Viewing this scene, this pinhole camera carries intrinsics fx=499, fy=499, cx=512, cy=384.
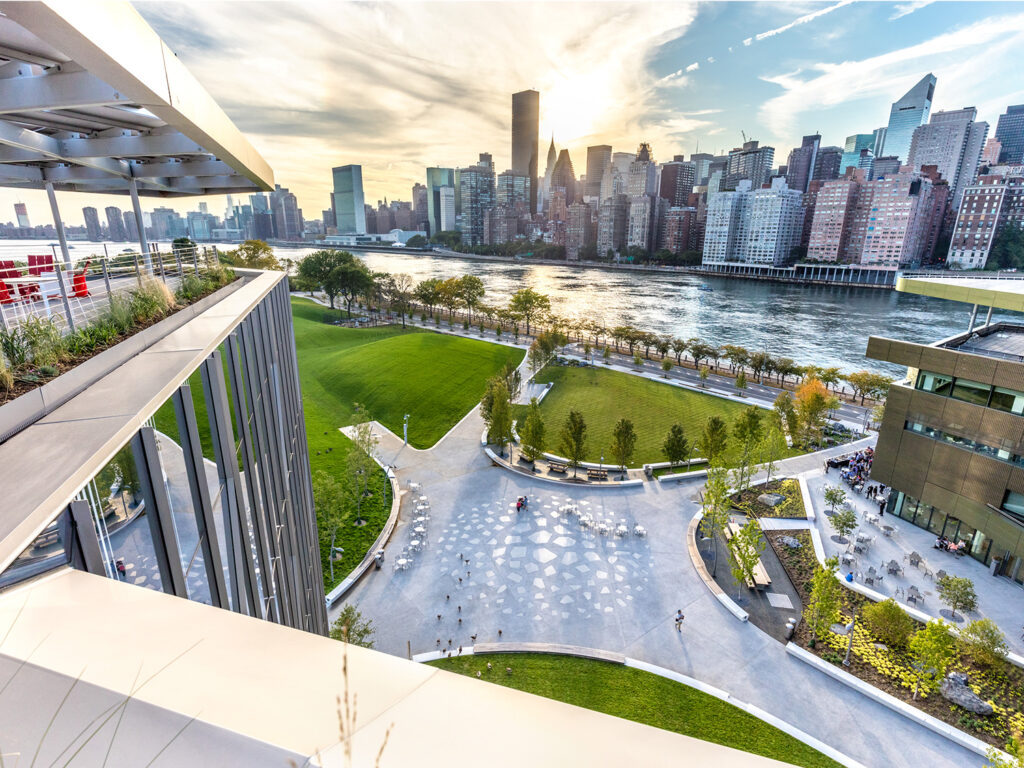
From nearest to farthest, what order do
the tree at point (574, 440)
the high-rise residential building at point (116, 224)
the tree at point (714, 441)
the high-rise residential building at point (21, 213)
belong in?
the high-rise residential building at point (21, 213)
the high-rise residential building at point (116, 224)
the tree at point (714, 441)
the tree at point (574, 440)

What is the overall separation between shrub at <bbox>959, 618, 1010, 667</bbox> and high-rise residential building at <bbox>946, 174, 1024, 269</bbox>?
126762 mm

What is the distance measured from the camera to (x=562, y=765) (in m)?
1.23

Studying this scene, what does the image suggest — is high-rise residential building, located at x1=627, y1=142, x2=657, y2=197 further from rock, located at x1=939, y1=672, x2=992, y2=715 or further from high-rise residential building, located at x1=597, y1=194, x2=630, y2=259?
rock, located at x1=939, y1=672, x2=992, y2=715

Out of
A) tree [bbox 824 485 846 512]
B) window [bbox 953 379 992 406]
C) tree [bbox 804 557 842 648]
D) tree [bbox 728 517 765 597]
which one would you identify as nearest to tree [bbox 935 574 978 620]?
tree [bbox 804 557 842 648]

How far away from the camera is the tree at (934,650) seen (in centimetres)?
1393

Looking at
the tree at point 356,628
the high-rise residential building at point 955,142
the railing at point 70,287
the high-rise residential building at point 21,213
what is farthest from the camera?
the high-rise residential building at point 955,142

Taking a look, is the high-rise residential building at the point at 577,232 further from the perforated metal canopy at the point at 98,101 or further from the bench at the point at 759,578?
the perforated metal canopy at the point at 98,101

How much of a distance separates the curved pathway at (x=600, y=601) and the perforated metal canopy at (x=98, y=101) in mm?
14514

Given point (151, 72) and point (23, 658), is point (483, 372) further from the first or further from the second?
point (23, 658)

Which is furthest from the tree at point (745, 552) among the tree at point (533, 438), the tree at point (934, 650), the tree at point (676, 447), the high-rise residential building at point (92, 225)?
the high-rise residential building at point (92, 225)

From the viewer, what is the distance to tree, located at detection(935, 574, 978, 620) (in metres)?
16.8

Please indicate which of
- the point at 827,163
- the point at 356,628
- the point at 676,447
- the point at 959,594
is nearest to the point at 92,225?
the point at 356,628

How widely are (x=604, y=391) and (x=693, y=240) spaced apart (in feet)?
405

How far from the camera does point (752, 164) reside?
187 meters
